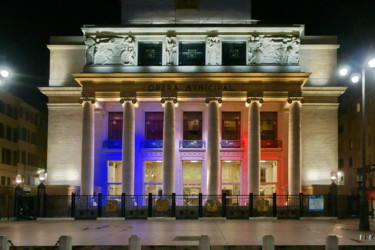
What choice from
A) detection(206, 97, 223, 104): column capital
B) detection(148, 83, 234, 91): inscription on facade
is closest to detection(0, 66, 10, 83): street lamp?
detection(148, 83, 234, 91): inscription on facade

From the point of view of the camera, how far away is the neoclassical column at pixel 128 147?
167 ft

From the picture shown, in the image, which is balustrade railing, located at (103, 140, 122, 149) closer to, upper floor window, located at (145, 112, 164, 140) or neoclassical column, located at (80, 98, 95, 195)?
upper floor window, located at (145, 112, 164, 140)

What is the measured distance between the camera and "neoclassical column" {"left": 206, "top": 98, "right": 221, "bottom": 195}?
1992 inches

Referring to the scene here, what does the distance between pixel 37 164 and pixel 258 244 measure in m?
67.7

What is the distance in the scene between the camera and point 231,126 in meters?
57.8

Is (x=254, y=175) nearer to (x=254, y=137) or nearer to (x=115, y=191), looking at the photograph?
(x=254, y=137)

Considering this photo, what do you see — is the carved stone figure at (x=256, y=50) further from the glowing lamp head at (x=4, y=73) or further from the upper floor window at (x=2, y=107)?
the glowing lamp head at (x=4, y=73)

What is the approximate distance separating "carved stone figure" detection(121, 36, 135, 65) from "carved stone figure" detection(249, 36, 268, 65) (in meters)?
11.7

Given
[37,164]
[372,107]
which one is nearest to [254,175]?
[372,107]

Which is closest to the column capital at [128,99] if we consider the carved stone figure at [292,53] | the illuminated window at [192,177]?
the illuminated window at [192,177]

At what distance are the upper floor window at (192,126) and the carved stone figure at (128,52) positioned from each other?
9.06m

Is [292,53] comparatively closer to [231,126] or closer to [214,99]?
[214,99]

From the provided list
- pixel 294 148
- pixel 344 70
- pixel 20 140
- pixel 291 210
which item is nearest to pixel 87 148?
pixel 294 148

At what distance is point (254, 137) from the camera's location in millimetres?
51219
